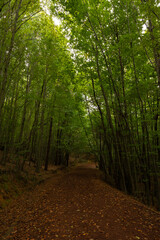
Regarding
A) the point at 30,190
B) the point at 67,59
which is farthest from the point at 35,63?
the point at 30,190

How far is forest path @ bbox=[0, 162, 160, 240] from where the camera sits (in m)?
3.18

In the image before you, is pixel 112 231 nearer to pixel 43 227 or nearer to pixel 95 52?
pixel 43 227

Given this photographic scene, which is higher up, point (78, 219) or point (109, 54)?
point (109, 54)

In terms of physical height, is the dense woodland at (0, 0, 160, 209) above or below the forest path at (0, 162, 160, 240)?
above

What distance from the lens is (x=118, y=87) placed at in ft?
25.1

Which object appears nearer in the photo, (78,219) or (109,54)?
(78,219)

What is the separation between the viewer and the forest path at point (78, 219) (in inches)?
125

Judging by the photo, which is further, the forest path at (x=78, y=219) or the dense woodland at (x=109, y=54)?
the dense woodland at (x=109, y=54)

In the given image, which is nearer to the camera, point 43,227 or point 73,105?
point 43,227

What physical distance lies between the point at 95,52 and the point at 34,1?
146 inches

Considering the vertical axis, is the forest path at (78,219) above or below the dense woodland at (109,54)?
below

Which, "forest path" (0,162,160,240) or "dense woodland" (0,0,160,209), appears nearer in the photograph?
"forest path" (0,162,160,240)

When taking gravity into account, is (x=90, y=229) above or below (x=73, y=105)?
below

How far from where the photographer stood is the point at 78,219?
3867 mm
